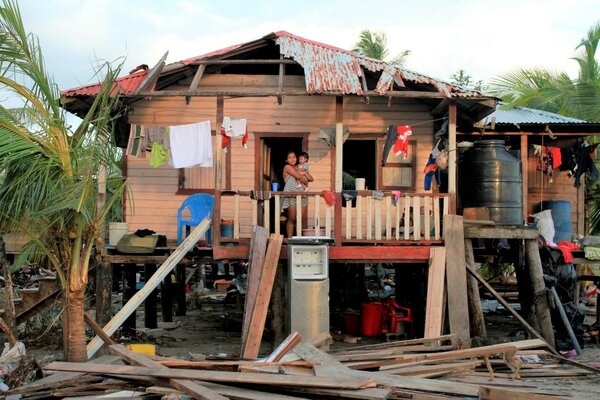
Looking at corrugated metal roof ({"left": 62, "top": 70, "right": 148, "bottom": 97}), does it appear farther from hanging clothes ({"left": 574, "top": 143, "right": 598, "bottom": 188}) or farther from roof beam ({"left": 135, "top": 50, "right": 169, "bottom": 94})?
hanging clothes ({"left": 574, "top": 143, "right": 598, "bottom": 188})

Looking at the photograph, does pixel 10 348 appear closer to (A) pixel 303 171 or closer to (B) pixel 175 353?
(B) pixel 175 353

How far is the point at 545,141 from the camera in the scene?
1652 cm

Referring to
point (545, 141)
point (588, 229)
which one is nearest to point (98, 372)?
point (545, 141)

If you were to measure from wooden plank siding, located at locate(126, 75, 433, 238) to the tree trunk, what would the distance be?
4981mm

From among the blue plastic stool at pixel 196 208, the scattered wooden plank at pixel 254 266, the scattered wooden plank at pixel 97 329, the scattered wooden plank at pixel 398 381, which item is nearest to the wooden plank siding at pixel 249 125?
the blue plastic stool at pixel 196 208

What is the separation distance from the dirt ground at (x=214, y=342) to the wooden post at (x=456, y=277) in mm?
1864

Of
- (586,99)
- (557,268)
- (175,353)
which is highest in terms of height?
(586,99)

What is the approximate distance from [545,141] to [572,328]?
5.23 metres

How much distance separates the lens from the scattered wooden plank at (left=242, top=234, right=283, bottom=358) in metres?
10.3

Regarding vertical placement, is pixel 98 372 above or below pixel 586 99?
below

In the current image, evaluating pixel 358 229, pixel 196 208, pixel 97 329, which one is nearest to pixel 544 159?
pixel 358 229

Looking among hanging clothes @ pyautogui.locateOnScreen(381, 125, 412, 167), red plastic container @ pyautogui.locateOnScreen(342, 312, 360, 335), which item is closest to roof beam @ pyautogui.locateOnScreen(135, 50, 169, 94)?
hanging clothes @ pyautogui.locateOnScreen(381, 125, 412, 167)

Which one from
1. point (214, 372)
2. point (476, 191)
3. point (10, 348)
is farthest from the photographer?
point (476, 191)

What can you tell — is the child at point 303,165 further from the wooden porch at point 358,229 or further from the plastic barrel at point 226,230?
the plastic barrel at point 226,230
